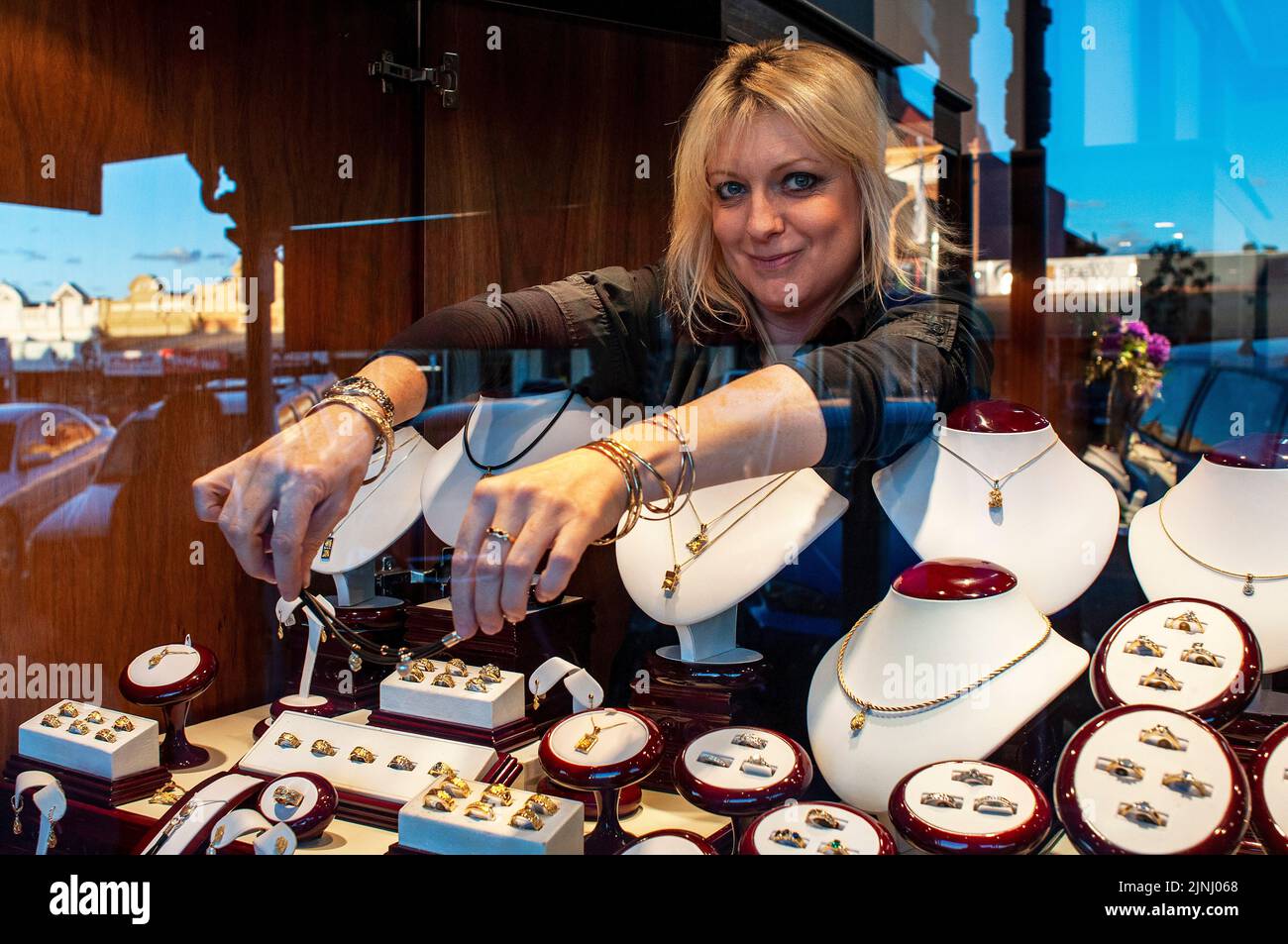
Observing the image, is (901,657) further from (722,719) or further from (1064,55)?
(1064,55)

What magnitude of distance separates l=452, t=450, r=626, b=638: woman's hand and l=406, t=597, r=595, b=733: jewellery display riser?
9.0 inches

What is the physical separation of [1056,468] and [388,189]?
29.4 inches

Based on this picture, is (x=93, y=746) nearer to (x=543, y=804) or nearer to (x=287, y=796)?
(x=287, y=796)

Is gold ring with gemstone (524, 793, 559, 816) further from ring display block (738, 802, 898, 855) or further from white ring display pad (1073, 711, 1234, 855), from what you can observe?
white ring display pad (1073, 711, 1234, 855)

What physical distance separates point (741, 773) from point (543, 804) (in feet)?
0.60

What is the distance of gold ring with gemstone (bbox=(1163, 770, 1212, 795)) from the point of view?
2.40ft

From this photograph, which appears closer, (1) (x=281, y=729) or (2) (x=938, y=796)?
(2) (x=938, y=796)

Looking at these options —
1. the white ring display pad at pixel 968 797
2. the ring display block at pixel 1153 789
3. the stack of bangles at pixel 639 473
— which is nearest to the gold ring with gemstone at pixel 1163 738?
the ring display block at pixel 1153 789

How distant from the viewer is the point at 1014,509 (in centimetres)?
103

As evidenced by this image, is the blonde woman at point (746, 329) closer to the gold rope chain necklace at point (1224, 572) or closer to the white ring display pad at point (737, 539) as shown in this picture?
the white ring display pad at point (737, 539)

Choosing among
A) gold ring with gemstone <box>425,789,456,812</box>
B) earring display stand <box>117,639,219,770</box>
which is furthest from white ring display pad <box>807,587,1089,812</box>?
earring display stand <box>117,639,219,770</box>

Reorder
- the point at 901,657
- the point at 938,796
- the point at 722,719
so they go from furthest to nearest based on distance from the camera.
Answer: the point at 722,719, the point at 901,657, the point at 938,796

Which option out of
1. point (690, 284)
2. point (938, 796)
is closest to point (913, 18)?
point (690, 284)
